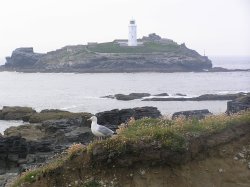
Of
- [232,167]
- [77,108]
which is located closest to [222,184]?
[232,167]

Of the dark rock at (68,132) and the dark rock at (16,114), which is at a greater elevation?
the dark rock at (68,132)

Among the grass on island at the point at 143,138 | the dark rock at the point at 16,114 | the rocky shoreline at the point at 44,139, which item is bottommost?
the dark rock at the point at 16,114

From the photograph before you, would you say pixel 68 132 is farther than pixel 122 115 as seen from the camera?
No

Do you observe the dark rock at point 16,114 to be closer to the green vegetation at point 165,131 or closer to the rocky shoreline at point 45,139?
the rocky shoreline at point 45,139

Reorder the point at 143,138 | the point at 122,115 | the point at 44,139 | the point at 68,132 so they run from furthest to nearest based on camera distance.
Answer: the point at 122,115 < the point at 68,132 < the point at 44,139 < the point at 143,138

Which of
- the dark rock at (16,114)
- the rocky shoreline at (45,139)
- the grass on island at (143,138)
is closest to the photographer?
the grass on island at (143,138)

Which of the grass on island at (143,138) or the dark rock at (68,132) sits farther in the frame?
the dark rock at (68,132)

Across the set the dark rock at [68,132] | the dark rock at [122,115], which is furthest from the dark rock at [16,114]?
the dark rock at [122,115]

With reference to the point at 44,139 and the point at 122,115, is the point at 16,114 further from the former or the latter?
the point at 44,139

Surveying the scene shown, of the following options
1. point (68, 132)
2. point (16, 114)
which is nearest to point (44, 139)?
point (68, 132)

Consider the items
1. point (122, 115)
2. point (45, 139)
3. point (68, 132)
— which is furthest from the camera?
point (122, 115)

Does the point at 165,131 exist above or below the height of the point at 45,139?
above

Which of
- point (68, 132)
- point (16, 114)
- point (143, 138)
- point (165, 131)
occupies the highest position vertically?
point (165, 131)

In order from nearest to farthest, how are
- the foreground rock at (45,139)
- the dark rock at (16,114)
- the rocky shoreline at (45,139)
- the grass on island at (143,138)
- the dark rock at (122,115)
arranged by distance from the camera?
the grass on island at (143,138), the rocky shoreline at (45,139), the foreground rock at (45,139), the dark rock at (122,115), the dark rock at (16,114)
